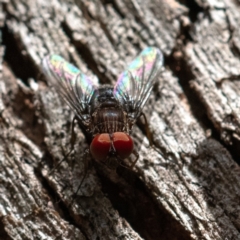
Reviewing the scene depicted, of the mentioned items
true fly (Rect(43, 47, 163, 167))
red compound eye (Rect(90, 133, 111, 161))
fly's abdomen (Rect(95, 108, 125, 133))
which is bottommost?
red compound eye (Rect(90, 133, 111, 161))

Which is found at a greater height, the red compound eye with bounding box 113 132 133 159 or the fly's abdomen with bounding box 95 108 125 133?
the fly's abdomen with bounding box 95 108 125 133

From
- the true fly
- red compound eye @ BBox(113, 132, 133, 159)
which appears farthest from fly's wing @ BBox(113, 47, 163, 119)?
red compound eye @ BBox(113, 132, 133, 159)

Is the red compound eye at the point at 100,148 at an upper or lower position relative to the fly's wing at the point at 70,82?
lower

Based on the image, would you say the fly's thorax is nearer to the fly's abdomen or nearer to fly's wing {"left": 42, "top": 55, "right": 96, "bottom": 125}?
the fly's abdomen

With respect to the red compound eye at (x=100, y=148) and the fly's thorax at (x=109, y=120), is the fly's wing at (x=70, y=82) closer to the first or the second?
the fly's thorax at (x=109, y=120)

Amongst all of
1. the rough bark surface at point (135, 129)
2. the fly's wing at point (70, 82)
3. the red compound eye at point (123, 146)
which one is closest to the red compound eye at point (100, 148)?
the red compound eye at point (123, 146)

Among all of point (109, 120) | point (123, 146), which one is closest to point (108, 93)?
point (109, 120)

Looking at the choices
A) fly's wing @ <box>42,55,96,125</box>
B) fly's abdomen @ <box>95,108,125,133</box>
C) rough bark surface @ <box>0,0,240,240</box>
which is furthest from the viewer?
fly's wing @ <box>42,55,96,125</box>

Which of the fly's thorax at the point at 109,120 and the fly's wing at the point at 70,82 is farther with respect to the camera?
the fly's wing at the point at 70,82
